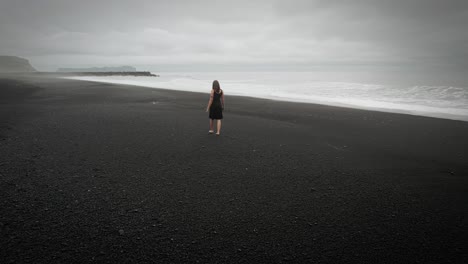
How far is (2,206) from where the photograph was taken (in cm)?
386

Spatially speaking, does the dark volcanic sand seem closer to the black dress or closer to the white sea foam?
the black dress

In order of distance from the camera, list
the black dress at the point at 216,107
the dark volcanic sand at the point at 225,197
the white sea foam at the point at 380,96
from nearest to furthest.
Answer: the dark volcanic sand at the point at 225,197 → the black dress at the point at 216,107 → the white sea foam at the point at 380,96

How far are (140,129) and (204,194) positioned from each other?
222 inches

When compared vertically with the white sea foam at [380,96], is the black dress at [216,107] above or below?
below

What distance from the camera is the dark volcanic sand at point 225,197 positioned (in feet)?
10.6

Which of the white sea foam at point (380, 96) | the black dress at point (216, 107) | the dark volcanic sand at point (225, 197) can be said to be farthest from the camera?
the white sea foam at point (380, 96)

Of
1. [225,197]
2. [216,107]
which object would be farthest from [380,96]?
[225,197]

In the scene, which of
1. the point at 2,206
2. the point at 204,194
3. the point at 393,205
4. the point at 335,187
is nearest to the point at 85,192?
the point at 2,206

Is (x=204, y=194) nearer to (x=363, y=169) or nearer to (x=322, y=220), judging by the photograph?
(x=322, y=220)

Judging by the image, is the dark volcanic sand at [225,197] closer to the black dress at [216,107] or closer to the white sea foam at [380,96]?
the black dress at [216,107]

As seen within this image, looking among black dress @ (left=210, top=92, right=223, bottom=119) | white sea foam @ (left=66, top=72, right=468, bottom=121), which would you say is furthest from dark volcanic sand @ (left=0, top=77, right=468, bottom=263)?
white sea foam @ (left=66, top=72, right=468, bottom=121)

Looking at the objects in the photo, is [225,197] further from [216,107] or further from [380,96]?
[380,96]

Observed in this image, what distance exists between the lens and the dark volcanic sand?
324cm

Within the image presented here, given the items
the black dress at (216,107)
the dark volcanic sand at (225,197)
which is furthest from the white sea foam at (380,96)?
the black dress at (216,107)
